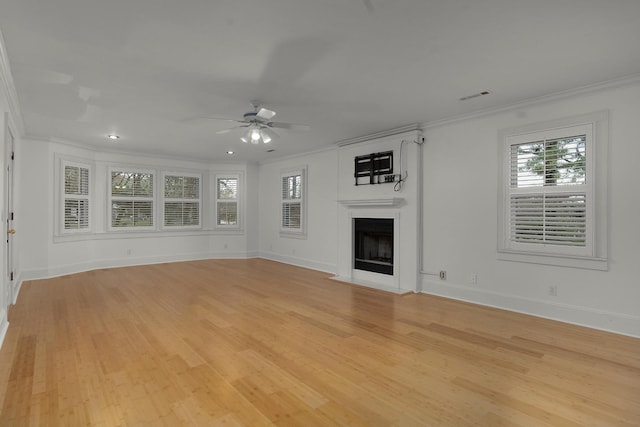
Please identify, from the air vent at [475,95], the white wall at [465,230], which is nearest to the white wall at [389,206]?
the white wall at [465,230]

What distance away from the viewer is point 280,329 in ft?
11.9

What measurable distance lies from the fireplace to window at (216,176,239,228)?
12.9 feet

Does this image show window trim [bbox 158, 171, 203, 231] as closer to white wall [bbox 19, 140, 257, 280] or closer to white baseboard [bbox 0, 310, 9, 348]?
white wall [bbox 19, 140, 257, 280]

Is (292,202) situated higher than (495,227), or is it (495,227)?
(292,202)

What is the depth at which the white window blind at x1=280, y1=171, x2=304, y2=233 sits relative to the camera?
7.88 metres

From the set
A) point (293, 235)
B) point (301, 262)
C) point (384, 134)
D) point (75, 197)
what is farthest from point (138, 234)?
point (384, 134)

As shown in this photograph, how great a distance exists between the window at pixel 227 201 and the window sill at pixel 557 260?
255 inches

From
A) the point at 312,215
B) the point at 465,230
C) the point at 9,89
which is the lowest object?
the point at 465,230

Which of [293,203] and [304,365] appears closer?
[304,365]

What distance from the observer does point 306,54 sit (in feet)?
9.72

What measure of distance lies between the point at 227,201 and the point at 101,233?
286cm

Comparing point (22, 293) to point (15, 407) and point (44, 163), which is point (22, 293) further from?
point (15, 407)

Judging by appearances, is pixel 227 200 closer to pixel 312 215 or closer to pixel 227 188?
pixel 227 188

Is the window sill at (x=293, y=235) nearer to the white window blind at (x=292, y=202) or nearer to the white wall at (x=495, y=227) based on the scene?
the white window blind at (x=292, y=202)
